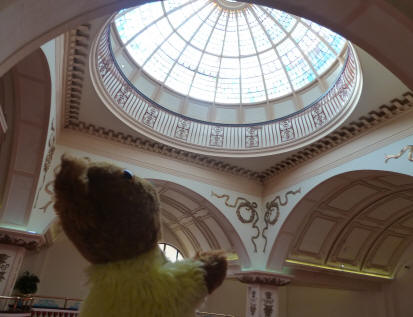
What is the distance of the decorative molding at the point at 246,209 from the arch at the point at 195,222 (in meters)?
0.41

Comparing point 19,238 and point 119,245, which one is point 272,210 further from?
point 119,245

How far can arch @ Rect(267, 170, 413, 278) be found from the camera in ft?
32.7

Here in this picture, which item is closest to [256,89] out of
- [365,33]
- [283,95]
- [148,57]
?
[283,95]

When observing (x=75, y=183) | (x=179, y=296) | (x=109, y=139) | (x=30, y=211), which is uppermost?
(x=109, y=139)

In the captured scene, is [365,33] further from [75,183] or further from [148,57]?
[148,57]

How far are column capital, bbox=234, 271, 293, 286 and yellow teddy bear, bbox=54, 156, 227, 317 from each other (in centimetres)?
868

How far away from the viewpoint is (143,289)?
2115mm

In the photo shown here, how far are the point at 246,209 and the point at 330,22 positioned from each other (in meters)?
8.77

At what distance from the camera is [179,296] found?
2184 mm

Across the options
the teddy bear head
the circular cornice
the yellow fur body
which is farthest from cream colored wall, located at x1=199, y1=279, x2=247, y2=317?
the teddy bear head

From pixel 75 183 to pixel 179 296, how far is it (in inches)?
39.4

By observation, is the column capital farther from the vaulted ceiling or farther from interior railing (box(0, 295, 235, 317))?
interior railing (box(0, 295, 235, 317))

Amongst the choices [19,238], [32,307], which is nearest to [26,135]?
[19,238]

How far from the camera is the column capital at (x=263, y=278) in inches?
409
